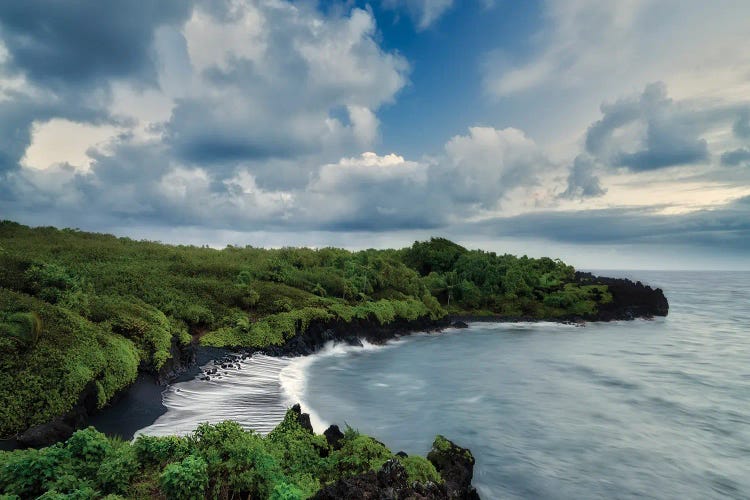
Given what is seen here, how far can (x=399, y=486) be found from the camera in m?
8.08

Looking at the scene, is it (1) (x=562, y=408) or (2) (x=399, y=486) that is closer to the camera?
(2) (x=399, y=486)

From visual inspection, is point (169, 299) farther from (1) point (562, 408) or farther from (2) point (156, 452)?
(1) point (562, 408)

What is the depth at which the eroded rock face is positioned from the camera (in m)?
7.42

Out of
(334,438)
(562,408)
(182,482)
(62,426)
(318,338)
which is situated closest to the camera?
(182,482)

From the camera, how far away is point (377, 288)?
42.3 meters

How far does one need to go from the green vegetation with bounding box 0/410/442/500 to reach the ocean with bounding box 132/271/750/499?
536 cm

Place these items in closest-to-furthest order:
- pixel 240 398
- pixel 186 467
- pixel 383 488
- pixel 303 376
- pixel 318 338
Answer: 1. pixel 186 467
2. pixel 383 488
3. pixel 240 398
4. pixel 303 376
5. pixel 318 338

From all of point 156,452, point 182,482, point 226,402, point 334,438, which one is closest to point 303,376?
point 226,402

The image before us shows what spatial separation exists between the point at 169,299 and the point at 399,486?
71.3ft

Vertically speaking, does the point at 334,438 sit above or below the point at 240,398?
above

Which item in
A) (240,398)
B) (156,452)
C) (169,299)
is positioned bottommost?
(240,398)

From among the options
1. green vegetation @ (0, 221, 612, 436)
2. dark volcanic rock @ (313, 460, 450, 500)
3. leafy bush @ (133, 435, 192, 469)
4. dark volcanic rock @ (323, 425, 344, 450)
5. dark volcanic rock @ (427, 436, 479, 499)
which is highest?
green vegetation @ (0, 221, 612, 436)

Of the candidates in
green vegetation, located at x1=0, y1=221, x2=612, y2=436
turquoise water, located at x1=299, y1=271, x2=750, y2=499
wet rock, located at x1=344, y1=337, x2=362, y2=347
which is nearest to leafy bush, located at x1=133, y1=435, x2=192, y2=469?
green vegetation, located at x1=0, y1=221, x2=612, y2=436

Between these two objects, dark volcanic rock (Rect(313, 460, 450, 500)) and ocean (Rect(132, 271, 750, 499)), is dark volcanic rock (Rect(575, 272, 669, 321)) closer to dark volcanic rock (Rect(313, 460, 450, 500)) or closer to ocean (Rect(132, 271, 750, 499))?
ocean (Rect(132, 271, 750, 499))
